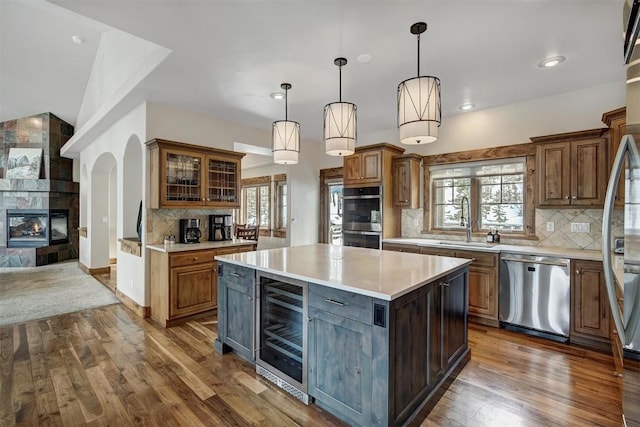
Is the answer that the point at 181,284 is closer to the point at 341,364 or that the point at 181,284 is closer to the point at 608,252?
the point at 341,364

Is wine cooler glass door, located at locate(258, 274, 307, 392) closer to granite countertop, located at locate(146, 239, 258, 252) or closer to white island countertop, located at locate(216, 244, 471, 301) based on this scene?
white island countertop, located at locate(216, 244, 471, 301)

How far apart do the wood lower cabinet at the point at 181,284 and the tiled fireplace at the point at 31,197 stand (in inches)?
230

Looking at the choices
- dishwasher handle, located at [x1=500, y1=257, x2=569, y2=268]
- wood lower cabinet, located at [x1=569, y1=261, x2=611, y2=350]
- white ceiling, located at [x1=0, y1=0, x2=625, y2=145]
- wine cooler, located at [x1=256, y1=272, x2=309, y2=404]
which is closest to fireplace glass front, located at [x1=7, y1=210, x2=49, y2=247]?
white ceiling, located at [x1=0, y1=0, x2=625, y2=145]

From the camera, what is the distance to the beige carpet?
4.04 metres

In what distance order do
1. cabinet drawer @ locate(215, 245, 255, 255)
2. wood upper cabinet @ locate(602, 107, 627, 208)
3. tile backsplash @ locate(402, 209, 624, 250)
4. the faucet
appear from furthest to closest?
the faucet < cabinet drawer @ locate(215, 245, 255, 255) < tile backsplash @ locate(402, 209, 624, 250) < wood upper cabinet @ locate(602, 107, 627, 208)

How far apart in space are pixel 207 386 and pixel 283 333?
70cm

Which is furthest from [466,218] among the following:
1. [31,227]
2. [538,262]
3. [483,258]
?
[31,227]

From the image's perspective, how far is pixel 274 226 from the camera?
746 cm

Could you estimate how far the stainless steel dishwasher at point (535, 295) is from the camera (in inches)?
123

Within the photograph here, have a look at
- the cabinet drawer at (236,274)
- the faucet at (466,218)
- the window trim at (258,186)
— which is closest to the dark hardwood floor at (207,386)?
the cabinet drawer at (236,274)

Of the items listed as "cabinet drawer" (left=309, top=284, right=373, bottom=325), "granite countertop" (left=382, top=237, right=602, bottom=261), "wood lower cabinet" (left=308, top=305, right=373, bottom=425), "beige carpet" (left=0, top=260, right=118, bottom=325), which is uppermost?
"granite countertop" (left=382, top=237, right=602, bottom=261)

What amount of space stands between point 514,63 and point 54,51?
264 inches

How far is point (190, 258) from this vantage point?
363 cm

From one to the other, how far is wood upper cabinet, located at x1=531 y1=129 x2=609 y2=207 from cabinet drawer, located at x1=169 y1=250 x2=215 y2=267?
4026 millimetres
